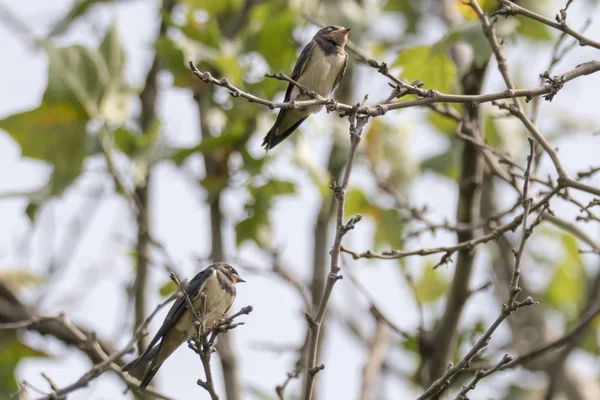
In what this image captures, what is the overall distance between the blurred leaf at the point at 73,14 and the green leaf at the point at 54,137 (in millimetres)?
1404

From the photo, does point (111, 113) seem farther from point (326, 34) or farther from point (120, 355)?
point (120, 355)

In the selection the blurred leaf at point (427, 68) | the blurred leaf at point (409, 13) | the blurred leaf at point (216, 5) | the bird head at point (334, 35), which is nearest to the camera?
the blurred leaf at point (427, 68)

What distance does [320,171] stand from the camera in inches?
266

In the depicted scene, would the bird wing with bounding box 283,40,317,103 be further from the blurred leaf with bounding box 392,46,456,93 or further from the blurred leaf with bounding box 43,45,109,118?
the blurred leaf with bounding box 43,45,109,118

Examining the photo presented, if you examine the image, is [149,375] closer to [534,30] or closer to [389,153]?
[389,153]

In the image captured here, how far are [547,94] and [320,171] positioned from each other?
3354mm

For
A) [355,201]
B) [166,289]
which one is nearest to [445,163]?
[355,201]

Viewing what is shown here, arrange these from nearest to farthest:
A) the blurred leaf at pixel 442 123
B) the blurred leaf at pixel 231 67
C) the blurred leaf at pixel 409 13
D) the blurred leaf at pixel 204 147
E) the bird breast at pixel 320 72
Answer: the bird breast at pixel 320 72
the blurred leaf at pixel 204 147
the blurred leaf at pixel 231 67
the blurred leaf at pixel 442 123
the blurred leaf at pixel 409 13

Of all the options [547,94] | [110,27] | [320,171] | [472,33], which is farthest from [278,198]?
[547,94]

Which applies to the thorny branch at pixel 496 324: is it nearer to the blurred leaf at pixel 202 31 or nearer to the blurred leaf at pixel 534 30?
the blurred leaf at pixel 534 30

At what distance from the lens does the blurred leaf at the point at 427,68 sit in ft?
17.3

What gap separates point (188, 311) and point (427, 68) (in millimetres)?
2215

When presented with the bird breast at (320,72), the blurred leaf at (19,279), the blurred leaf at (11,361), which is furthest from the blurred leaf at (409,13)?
the blurred leaf at (11,361)

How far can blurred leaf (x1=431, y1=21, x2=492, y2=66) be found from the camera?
4.59m
